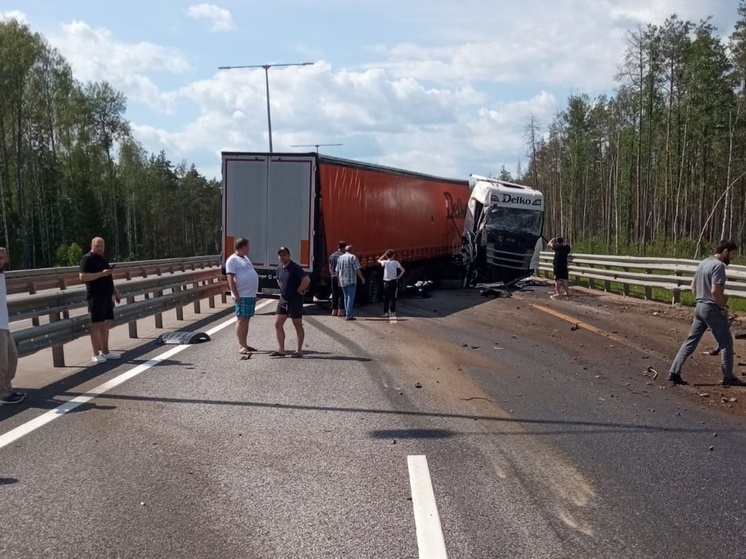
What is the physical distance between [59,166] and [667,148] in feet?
138

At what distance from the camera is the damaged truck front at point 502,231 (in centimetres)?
2583

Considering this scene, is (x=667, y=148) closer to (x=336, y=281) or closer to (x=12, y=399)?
(x=336, y=281)

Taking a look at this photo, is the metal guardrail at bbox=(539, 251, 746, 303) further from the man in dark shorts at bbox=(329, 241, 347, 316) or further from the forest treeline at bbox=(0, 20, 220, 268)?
the forest treeline at bbox=(0, 20, 220, 268)

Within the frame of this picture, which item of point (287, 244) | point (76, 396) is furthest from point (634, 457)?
point (287, 244)

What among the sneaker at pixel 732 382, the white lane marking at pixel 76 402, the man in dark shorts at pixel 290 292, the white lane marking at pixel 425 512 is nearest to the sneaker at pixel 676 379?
the sneaker at pixel 732 382

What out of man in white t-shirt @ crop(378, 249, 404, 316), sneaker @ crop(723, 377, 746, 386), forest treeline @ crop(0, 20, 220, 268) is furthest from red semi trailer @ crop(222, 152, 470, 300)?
forest treeline @ crop(0, 20, 220, 268)

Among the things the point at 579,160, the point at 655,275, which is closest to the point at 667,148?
the point at 579,160

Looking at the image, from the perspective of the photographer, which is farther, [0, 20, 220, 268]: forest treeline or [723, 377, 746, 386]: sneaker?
[0, 20, 220, 268]: forest treeline

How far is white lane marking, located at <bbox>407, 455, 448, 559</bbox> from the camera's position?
4.16 m

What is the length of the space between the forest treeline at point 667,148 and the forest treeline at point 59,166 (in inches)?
1357

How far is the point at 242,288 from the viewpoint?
1159 cm

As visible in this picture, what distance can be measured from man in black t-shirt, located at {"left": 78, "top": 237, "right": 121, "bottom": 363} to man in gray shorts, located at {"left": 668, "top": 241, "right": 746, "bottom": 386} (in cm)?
723

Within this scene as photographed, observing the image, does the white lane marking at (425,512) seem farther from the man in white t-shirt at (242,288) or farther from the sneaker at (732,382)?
the man in white t-shirt at (242,288)

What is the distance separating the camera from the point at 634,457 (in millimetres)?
5992
